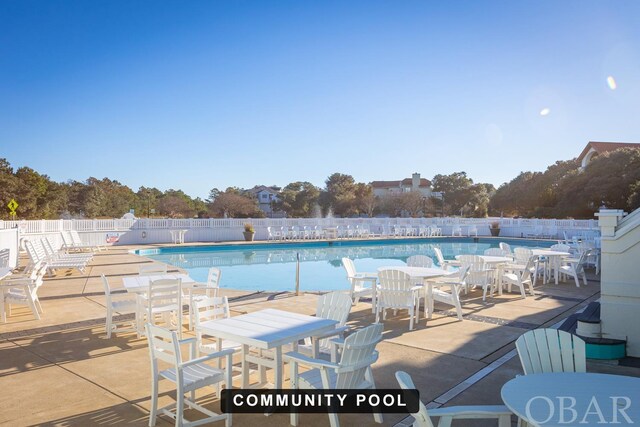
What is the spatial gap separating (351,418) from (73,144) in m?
26.9

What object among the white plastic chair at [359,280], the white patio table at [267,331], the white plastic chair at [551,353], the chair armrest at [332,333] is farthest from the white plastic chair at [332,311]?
the white plastic chair at [359,280]

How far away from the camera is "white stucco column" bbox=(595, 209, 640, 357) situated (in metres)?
4.84

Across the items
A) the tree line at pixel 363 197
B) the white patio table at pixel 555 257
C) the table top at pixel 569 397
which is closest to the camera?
the table top at pixel 569 397

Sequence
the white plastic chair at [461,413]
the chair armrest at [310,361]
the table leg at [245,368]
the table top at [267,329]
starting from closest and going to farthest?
the white plastic chair at [461,413] → the chair armrest at [310,361] → the table top at [267,329] → the table leg at [245,368]

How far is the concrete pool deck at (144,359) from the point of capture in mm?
3461

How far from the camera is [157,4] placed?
13.1 m

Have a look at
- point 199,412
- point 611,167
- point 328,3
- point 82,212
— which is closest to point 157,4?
point 328,3

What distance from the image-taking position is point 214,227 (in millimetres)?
23047

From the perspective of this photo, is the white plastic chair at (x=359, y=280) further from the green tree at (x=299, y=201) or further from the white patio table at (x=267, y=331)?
the green tree at (x=299, y=201)

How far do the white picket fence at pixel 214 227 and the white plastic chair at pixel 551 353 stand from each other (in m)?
18.4

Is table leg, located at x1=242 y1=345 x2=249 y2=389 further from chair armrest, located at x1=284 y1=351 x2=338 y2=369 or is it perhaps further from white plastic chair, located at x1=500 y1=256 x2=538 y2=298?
white plastic chair, located at x1=500 y1=256 x2=538 y2=298

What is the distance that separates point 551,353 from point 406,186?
175ft

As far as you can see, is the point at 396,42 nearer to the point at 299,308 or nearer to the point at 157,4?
the point at 157,4

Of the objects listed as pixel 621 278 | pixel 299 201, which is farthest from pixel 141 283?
pixel 299 201
